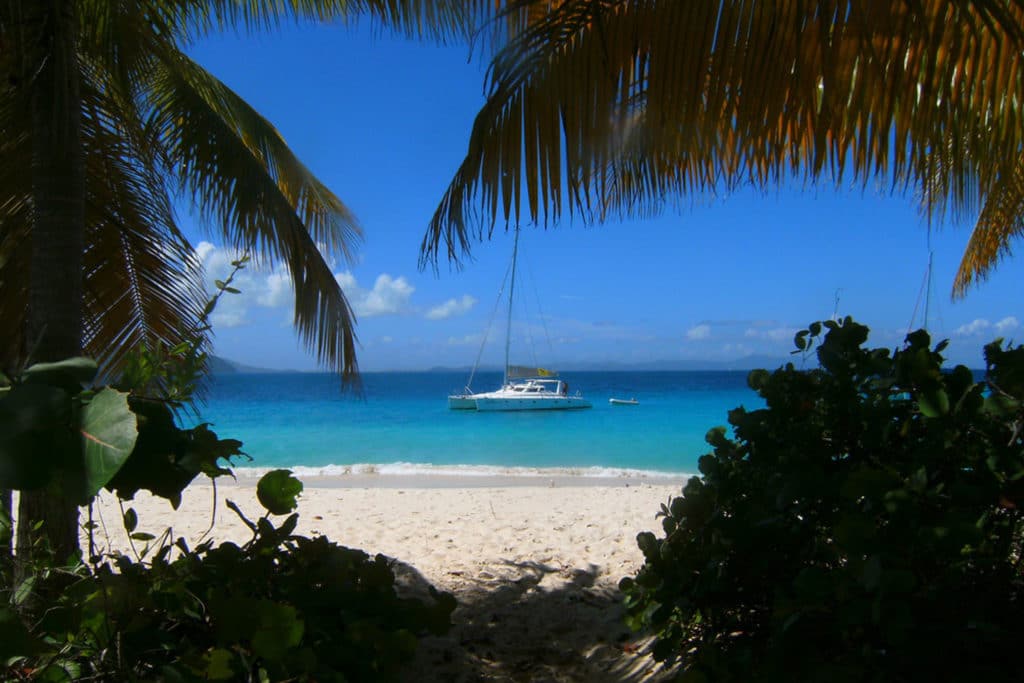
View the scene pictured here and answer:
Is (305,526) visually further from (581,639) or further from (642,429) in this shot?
(642,429)

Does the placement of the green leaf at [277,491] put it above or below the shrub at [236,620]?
above

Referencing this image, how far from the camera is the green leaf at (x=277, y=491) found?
1.89 m

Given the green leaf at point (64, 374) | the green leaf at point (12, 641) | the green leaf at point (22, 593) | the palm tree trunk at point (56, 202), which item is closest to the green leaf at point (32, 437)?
the green leaf at point (64, 374)

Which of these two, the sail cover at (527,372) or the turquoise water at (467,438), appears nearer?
the turquoise water at (467,438)

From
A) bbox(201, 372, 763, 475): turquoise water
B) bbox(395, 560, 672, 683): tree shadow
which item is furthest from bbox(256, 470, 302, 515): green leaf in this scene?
bbox(201, 372, 763, 475): turquoise water

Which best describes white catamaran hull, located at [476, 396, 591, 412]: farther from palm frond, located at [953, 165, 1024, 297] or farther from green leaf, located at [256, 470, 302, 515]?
green leaf, located at [256, 470, 302, 515]

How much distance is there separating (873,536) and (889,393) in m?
0.52

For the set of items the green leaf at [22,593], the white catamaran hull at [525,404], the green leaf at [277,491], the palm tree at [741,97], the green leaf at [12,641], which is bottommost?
the white catamaran hull at [525,404]

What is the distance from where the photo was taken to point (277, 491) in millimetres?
1902

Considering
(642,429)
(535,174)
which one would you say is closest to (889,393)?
(535,174)

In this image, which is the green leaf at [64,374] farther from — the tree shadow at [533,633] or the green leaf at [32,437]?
the tree shadow at [533,633]

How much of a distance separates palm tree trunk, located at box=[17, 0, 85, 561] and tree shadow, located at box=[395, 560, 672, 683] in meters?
1.60

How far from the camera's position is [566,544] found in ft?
17.0

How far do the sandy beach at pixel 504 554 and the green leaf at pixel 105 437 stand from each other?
976mm
